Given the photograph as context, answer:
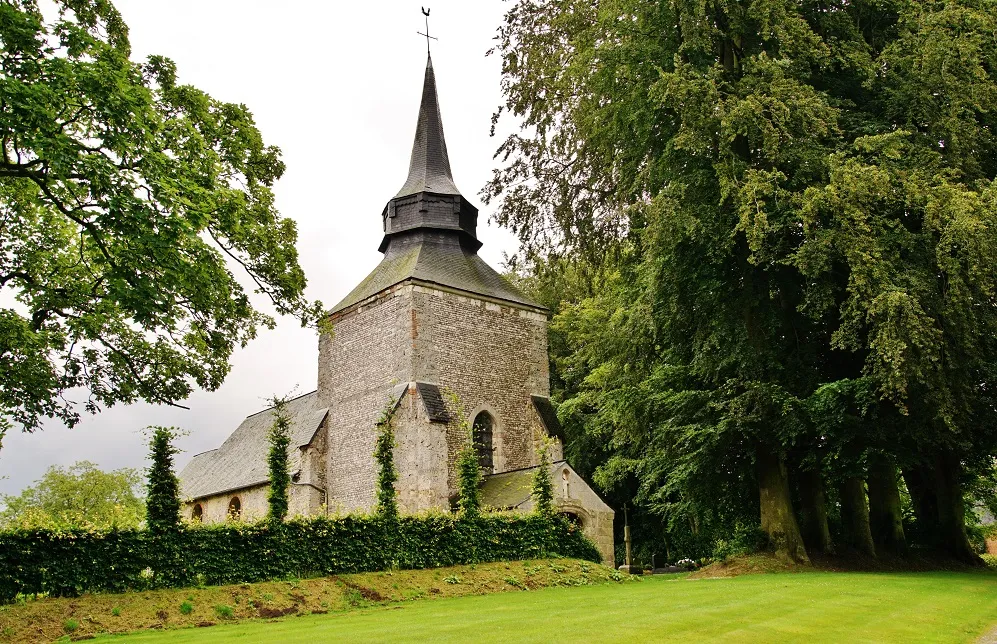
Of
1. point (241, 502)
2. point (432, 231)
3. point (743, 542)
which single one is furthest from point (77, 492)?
point (743, 542)

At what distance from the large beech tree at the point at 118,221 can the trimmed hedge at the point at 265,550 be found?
2690 millimetres

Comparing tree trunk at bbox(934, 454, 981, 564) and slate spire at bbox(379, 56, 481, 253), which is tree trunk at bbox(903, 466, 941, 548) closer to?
tree trunk at bbox(934, 454, 981, 564)

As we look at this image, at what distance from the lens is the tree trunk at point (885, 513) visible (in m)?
18.3

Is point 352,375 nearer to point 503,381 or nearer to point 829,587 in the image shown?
point 503,381

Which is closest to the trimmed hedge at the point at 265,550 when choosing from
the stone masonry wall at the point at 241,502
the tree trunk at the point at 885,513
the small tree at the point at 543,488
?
the small tree at the point at 543,488

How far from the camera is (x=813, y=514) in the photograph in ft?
58.7

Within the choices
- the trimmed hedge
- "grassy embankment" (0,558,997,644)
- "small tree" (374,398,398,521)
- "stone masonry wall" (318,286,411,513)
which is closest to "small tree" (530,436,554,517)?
the trimmed hedge

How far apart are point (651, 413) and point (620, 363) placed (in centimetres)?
197

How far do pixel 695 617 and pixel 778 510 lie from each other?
8171mm

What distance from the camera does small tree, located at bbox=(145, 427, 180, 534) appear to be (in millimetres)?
14875

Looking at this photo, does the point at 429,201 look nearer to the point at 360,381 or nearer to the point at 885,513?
the point at 360,381

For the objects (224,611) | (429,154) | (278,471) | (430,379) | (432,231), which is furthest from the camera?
(429,154)

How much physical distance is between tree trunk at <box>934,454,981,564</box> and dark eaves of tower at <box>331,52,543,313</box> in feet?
42.2

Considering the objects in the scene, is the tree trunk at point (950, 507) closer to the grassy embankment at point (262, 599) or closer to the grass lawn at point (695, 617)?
the grass lawn at point (695, 617)
